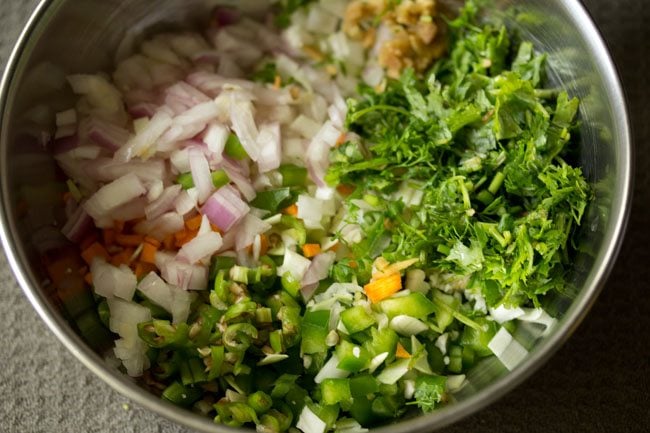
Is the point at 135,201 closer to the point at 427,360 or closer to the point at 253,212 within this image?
the point at 253,212

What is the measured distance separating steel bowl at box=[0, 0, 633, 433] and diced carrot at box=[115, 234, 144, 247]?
122 mm

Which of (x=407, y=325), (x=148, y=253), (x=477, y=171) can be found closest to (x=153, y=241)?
(x=148, y=253)

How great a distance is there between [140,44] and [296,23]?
34 cm

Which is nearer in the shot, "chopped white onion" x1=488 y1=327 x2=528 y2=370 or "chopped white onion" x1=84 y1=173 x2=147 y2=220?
"chopped white onion" x1=488 y1=327 x2=528 y2=370

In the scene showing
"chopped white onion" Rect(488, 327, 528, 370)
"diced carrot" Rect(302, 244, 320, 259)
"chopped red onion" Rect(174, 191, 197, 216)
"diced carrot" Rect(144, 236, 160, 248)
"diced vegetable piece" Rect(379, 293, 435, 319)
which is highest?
"chopped white onion" Rect(488, 327, 528, 370)

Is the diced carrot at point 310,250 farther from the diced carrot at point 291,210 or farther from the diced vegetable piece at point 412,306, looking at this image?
the diced vegetable piece at point 412,306

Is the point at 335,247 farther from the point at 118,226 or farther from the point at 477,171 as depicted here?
the point at 118,226

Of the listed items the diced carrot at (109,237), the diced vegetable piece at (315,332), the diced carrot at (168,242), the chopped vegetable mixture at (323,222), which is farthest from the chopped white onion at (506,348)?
the diced carrot at (109,237)

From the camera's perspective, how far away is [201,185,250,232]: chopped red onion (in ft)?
4.45

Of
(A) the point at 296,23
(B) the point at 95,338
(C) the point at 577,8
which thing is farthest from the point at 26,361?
(C) the point at 577,8

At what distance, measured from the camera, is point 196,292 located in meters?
1.35

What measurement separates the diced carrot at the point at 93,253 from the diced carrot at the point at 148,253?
2.8 inches

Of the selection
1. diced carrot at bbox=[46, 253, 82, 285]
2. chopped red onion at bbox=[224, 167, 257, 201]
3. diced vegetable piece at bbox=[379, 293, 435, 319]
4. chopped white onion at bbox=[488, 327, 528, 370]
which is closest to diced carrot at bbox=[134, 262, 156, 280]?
diced carrot at bbox=[46, 253, 82, 285]

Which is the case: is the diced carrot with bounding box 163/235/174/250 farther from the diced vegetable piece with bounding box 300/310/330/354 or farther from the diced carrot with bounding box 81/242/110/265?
the diced vegetable piece with bounding box 300/310/330/354
